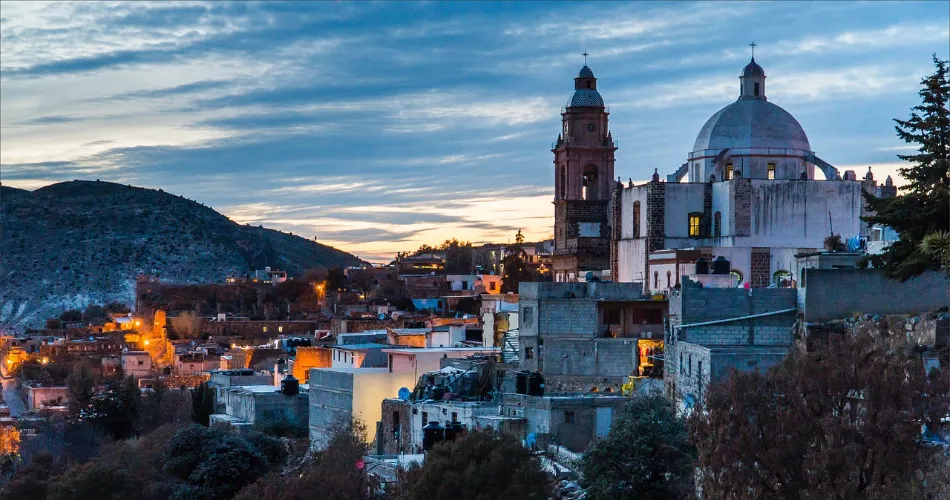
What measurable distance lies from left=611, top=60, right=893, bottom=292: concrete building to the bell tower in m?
5.54

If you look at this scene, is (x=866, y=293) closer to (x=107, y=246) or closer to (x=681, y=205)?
(x=681, y=205)

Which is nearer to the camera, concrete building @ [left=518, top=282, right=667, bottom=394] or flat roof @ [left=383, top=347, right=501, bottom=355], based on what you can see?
concrete building @ [left=518, top=282, right=667, bottom=394]

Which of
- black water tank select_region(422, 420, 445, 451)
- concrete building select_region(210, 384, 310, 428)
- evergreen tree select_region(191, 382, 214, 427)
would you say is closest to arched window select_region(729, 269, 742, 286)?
black water tank select_region(422, 420, 445, 451)

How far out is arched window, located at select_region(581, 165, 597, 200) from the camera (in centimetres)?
5456

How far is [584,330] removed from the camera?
33.1 metres

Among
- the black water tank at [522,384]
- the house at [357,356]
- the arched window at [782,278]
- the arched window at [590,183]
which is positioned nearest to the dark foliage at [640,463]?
the black water tank at [522,384]

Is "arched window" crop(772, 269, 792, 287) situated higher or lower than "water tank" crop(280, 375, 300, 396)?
higher

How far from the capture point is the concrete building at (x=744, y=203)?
41750 millimetres

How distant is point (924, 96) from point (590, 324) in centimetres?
930

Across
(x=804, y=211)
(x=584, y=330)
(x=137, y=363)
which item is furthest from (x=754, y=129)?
(x=137, y=363)

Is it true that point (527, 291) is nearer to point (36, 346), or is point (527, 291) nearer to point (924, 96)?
point (924, 96)

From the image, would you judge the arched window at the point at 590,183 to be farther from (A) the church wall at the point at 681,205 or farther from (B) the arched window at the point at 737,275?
(B) the arched window at the point at 737,275

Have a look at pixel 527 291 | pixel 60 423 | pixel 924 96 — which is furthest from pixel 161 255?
pixel 924 96

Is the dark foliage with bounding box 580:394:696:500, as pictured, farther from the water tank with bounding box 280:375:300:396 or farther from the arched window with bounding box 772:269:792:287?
the water tank with bounding box 280:375:300:396
